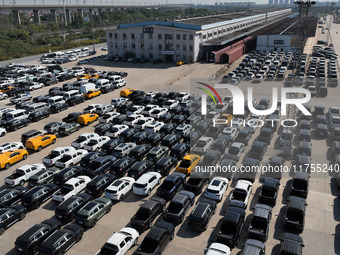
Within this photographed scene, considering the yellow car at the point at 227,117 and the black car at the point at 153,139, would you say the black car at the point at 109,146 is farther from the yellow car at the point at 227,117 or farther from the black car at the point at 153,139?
the yellow car at the point at 227,117

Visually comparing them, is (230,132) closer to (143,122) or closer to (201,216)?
(143,122)

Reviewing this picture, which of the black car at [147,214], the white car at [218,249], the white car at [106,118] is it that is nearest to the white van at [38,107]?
the white car at [106,118]

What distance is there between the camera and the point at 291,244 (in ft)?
56.5

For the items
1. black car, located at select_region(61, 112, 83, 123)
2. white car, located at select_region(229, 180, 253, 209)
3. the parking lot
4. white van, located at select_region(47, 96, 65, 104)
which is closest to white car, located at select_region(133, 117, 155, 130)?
the parking lot

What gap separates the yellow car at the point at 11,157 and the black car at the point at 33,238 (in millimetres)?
12256

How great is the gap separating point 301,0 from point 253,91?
16504 millimetres

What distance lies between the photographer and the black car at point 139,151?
95.6 feet

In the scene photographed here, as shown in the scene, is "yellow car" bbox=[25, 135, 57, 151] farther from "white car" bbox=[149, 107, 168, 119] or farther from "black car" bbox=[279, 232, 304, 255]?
"black car" bbox=[279, 232, 304, 255]

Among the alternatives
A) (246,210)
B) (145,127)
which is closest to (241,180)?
(246,210)

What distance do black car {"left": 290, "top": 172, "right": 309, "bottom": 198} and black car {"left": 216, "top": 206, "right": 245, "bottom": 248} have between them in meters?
5.59

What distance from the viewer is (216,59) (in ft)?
243

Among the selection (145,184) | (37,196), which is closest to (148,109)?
(145,184)

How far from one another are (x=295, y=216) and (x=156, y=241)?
921 centimetres

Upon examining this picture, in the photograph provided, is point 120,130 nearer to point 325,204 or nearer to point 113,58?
point 325,204
